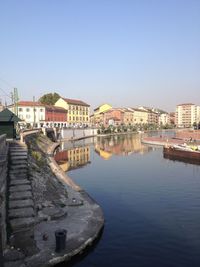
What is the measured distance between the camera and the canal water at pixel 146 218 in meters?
16.5

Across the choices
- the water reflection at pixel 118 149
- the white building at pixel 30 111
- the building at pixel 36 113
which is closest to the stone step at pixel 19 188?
the water reflection at pixel 118 149

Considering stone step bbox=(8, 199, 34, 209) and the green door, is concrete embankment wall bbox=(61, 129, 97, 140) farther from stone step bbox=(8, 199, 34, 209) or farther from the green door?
stone step bbox=(8, 199, 34, 209)

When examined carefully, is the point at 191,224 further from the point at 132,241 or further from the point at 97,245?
the point at 97,245

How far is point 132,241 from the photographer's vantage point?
18766 millimetres

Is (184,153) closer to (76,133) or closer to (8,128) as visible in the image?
(8,128)

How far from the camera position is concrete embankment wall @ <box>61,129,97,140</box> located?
113 meters

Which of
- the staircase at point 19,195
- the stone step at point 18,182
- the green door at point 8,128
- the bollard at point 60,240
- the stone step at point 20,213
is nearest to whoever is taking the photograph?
the bollard at point 60,240

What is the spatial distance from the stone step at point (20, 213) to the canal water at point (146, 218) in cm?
315

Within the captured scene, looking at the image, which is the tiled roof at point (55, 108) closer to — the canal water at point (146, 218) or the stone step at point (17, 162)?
the canal water at point (146, 218)

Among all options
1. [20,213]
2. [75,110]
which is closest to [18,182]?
[20,213]

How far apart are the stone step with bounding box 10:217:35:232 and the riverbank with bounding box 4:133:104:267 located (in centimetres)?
12

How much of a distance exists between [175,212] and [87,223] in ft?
27.7

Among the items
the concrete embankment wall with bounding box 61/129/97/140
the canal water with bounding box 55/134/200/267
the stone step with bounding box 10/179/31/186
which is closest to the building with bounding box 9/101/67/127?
the concrete embankment wall with bounding box 61/129/97/140

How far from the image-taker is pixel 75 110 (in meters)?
156
